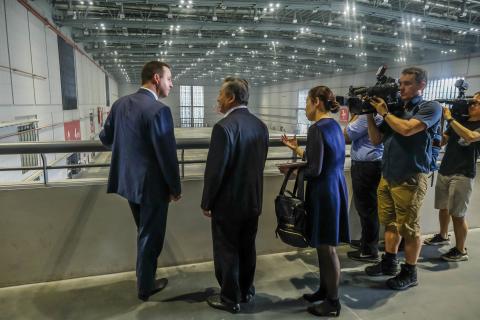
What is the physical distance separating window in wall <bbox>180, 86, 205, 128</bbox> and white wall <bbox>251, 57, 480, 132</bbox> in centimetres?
658

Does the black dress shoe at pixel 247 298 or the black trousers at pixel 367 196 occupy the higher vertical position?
the black trousers at pixel 367 196

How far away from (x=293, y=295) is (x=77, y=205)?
165cm

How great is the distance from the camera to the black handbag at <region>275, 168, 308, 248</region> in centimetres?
185

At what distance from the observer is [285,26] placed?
33.6 ft

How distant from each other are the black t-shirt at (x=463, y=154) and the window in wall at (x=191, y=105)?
3035cm

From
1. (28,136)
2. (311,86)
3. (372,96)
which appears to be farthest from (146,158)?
(311,86)

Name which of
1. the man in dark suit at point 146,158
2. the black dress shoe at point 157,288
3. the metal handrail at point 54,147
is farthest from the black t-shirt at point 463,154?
the black dress shoe at point 157,288

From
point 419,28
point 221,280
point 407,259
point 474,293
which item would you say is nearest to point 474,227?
point 474,293

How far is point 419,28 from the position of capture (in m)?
10.6

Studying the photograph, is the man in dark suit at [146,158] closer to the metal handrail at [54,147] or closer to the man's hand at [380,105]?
the metal handrail at [54,147]

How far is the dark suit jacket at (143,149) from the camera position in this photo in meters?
1.82

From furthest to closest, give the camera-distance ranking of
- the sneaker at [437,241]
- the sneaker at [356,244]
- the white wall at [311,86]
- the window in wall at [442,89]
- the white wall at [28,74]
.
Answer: the window in wall at [442,89] → the white wall at [311,86] → the white wall at [28,74] → the sneaker at [437,241] → the sneaker at [356,244]

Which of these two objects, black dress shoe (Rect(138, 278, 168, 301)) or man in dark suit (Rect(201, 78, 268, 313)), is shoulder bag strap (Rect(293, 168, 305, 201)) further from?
black dress shoe (Rect(138, 278, 168, 301))

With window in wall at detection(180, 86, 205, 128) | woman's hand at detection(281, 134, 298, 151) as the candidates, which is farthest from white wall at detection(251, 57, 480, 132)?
woman's hand at detection(281, 134, 298, 151)
